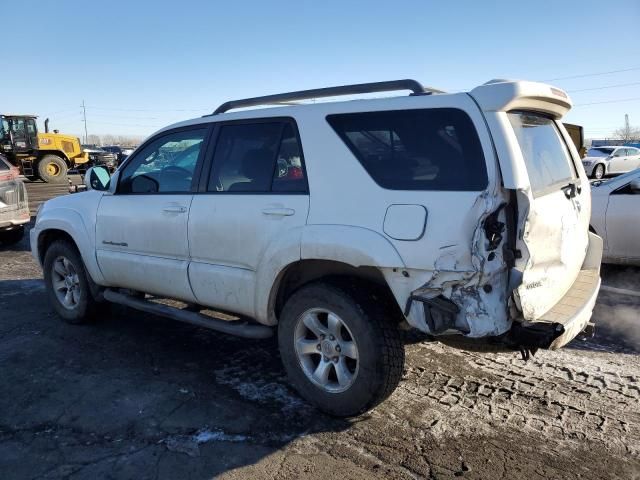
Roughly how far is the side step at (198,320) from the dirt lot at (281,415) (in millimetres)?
385

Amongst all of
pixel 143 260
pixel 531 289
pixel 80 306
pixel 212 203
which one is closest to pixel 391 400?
pixel 531 289

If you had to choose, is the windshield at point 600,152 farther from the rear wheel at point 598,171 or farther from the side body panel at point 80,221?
the side body panel at point 80,221

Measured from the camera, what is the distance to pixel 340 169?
3.28 m

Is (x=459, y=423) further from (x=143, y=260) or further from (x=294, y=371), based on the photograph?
(x=143, y=260)

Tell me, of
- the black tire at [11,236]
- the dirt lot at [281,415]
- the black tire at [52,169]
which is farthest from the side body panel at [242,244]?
the black tire at [52,169]

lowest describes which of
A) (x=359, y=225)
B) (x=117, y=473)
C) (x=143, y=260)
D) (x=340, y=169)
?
(x=117, y=473)

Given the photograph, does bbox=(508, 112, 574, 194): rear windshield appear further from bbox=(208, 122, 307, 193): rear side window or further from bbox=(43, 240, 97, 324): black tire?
bbox=(43, 240, 97, 324): black tire

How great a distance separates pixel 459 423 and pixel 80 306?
3699mm

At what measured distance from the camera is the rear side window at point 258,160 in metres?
3.57

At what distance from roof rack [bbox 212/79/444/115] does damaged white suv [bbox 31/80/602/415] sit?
0.4 inches

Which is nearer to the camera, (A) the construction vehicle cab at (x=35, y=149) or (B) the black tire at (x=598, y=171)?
(A) the construction vehicle cab at (x=35, y=149)

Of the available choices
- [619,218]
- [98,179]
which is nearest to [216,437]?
[98,179]

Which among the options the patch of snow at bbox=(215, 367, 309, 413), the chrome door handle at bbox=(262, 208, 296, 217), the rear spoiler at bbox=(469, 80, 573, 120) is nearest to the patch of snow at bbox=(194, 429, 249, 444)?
the patch of snow at bbox=(215, 367, 309, 413)

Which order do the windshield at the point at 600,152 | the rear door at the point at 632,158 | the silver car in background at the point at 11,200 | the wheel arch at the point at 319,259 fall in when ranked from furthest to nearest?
the rear door at the point at 632,158
the windshield at the point at 600,152
the silver car in background at the point at 11,200
the wheel arch at the point at 319,259
